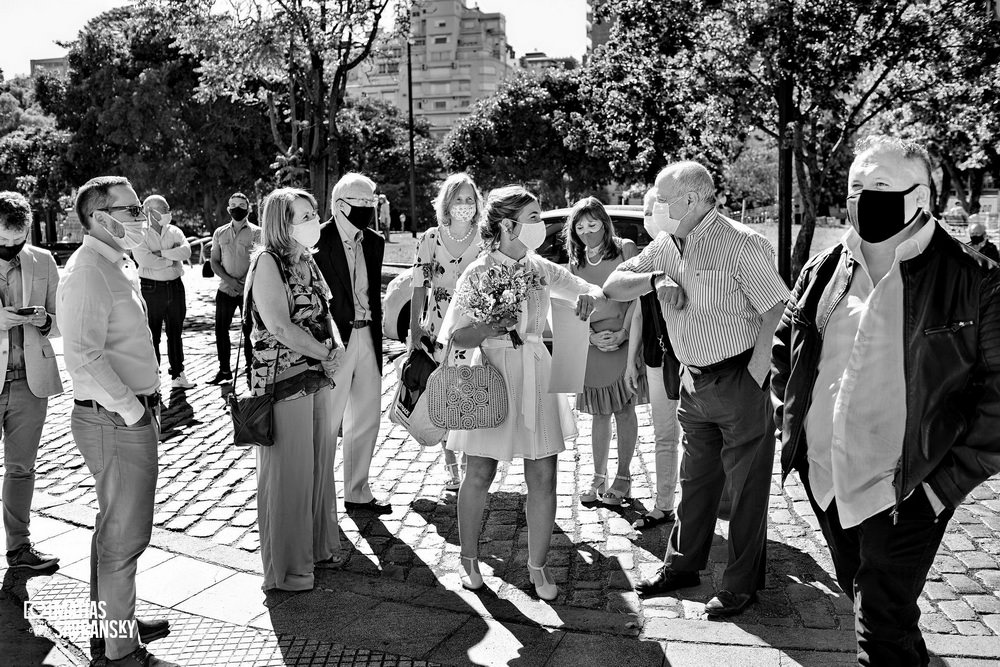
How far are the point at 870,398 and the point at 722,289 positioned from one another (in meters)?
1.29

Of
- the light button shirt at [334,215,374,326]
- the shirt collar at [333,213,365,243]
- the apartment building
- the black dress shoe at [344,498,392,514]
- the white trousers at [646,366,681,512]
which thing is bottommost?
the black dress shoe at [344,498,392,514]

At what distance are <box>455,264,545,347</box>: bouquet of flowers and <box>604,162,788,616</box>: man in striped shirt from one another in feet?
1.86

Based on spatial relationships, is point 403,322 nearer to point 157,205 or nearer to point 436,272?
point 436,272

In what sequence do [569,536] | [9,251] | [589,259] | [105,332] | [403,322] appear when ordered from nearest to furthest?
[105,332], [9,251], [569,536], [589,259], [403,322]

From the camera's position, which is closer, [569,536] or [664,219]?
[664,219]

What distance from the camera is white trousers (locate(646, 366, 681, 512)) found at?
5633 millimetres

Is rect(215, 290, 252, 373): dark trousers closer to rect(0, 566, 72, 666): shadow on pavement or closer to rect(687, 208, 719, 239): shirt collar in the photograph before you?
rect(0, 566, 72, 666): shadow on pavement

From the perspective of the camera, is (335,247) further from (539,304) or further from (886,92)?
(886,92)

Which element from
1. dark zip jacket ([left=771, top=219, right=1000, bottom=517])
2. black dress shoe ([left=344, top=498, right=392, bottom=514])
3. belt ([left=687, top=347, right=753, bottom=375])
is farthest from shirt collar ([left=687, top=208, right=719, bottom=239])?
black dress shoe ([left=344, top=498, right=392, bottom=514])

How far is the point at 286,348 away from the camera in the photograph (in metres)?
4.67

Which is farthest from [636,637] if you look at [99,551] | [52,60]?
[52,60]

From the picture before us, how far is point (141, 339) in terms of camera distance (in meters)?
4.08

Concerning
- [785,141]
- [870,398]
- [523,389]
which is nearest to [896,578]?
[870,398]

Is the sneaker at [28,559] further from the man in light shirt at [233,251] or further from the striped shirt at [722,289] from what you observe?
the man in light shirt at [233,251]
